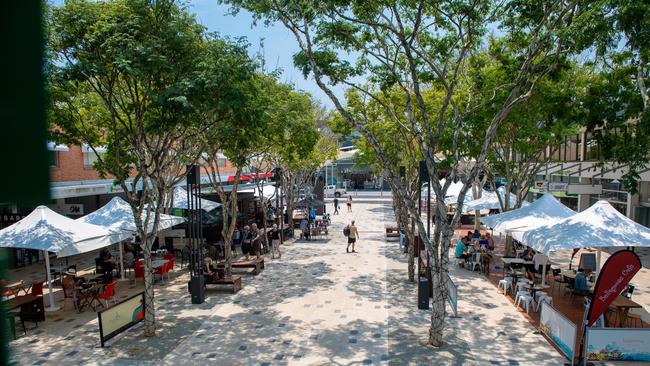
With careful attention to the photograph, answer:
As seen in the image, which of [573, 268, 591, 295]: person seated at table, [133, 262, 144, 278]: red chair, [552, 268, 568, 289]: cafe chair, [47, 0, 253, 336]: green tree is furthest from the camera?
[133, 262, 144, 278]: red chair

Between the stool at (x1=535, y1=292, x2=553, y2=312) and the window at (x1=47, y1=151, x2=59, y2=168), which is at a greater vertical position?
the window at (x1=47, y1=151, x2=59, y2=168)

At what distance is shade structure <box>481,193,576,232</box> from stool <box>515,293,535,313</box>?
7.33 feet

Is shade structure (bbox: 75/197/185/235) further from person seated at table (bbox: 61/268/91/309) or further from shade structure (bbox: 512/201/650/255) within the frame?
shade structure (bbox: 512/201/650/255)

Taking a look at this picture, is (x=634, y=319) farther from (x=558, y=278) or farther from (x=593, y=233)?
(x=558, y=278)

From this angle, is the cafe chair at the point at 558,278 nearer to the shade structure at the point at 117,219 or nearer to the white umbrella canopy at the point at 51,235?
the shade structure at the point at 117,219

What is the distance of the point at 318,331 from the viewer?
11.4 meters

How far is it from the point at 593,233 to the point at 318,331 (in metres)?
7.40

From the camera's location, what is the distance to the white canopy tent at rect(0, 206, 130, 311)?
12.5 metres

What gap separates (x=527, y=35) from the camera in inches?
465

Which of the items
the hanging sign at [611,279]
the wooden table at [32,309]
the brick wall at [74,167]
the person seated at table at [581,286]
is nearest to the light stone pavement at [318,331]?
the wooden table at [32,309]

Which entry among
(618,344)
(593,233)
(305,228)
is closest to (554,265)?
(593,233)

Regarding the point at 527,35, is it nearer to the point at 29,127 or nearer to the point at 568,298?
the point at 568,298

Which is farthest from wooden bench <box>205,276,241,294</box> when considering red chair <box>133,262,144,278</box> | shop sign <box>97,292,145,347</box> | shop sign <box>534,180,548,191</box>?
shop sign <box>534,180,548,191</box>

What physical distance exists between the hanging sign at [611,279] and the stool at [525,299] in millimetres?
3651
